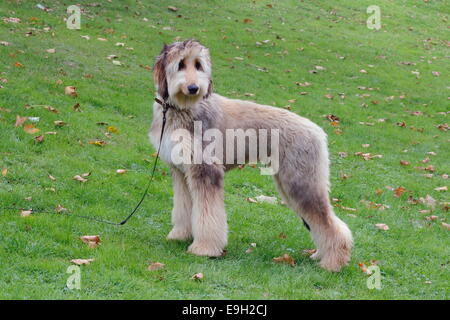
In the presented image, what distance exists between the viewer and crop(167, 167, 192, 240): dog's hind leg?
6266 mm

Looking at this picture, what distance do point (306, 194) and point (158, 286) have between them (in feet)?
6.15

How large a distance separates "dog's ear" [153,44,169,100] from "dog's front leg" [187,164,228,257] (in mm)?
829

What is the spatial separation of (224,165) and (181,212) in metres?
0.73

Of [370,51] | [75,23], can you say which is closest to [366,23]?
[370,51]

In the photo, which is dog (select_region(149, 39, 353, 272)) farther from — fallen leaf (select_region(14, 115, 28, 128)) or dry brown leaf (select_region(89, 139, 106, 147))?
fallen leaf (select_region(14, 115, 28, 128))

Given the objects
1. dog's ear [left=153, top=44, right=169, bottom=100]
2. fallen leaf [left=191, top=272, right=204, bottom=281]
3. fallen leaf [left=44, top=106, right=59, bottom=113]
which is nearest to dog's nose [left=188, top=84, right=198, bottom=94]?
dog's ear [left=153, top=44, right=169, bottom=100]

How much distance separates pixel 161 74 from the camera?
5766 millimetres

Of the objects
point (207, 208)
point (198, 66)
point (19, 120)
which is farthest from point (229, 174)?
point (198, 66)

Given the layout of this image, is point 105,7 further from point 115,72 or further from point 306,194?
point 306,194

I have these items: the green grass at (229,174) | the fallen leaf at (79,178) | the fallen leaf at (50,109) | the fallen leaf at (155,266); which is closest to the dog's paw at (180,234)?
the green grass at (229,174)

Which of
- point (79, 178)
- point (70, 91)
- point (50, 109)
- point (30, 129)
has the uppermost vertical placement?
point (70, 91)

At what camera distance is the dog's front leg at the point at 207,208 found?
19.2 feet

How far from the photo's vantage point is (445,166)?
10.5 meters

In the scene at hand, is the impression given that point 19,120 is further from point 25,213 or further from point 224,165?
point 224,165
